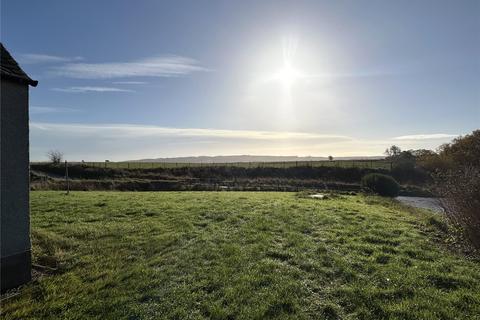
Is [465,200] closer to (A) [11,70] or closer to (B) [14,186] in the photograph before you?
(B) [14,186]

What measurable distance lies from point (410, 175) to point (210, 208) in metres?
37.3

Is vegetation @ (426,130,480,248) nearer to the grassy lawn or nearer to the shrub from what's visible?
the shrub

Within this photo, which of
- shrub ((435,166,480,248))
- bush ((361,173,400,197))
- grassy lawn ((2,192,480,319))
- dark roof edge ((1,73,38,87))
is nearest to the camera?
grassy lawn ((2,192,480,319))

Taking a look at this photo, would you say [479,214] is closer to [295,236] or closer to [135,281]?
[295,236]

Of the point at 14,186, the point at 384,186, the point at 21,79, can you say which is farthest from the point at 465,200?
the point at 384,186

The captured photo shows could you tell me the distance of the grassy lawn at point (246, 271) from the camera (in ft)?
15.6

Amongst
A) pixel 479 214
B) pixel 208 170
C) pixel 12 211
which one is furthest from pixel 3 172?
pixel 208 170

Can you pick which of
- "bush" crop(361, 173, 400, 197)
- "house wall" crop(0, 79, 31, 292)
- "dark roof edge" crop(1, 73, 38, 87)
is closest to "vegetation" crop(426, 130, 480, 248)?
"house wall" crop(0, 79, 31, 292)

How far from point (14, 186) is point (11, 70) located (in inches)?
81.3

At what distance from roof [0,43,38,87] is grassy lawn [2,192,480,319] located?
3.71 metres

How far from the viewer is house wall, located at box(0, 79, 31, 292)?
5430 millimetres

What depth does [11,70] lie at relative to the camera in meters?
5.62

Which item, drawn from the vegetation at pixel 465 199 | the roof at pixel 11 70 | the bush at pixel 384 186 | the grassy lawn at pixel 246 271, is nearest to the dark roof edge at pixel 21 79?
the roof at pixel 11 70

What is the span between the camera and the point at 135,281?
5754mm
